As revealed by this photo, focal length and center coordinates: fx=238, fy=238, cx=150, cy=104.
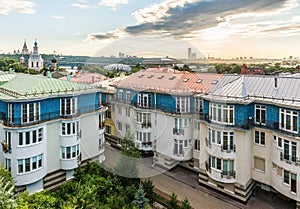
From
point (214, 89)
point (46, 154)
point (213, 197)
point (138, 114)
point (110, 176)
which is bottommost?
point (213, 197)

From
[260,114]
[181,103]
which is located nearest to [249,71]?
[260,114]

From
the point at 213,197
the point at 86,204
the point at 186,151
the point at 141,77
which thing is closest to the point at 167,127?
the point at 186,151

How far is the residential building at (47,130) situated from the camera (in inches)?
267

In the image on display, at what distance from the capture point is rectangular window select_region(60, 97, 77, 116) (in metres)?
7.68

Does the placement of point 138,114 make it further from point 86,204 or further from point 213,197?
point 213,197

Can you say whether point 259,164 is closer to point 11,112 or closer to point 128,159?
point 128,159

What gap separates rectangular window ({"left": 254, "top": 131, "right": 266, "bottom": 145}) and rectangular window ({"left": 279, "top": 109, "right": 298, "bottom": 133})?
0.71 metres

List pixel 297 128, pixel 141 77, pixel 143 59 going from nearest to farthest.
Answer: pixel 143 59, pixel 297 128, pixel 141 77

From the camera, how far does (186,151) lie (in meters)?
9.23

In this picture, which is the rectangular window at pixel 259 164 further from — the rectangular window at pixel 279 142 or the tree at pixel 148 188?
the tree at pixel 148 188

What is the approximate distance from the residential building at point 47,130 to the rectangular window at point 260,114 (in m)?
5.11

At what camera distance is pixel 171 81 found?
7613mm

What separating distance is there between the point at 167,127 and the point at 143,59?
560 centimetres

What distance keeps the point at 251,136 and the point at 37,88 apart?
22.9ft
